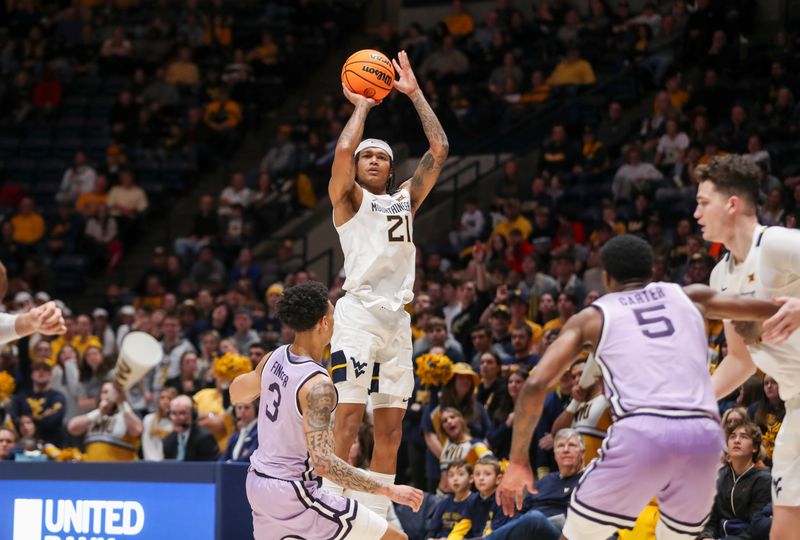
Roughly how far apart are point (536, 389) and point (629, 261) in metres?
0.75

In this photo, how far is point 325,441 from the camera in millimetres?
6477

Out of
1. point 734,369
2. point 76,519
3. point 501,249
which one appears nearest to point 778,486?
point 734,369

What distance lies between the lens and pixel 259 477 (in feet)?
22.1

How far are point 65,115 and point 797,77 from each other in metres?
12.9

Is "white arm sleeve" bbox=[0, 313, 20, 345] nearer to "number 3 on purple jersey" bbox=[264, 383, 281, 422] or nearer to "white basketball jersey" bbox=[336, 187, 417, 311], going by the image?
"number 3 on purple jersey" bbox=[264, 383, 281, 422]

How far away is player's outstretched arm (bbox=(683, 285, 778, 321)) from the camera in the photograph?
224 inches

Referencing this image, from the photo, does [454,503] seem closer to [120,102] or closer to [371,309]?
[371,309]

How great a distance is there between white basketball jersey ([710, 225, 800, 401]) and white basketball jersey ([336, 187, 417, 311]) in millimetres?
2244

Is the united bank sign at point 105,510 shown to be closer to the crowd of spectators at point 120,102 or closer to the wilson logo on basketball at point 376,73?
the wilson logo on basketball at point 376,73

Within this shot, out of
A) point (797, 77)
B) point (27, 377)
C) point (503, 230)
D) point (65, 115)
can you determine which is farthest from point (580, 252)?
point (65, 115)

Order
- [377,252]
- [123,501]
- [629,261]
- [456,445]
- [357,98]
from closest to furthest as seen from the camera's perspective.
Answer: [629,261], [377,252], [357,98], [123,501], [456,445]

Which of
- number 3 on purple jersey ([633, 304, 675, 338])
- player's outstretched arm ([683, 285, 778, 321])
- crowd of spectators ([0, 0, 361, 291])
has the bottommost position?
number 3 on purple jersey ([633, 304, 675, 338])

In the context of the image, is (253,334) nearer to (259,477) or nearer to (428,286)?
(428,286)

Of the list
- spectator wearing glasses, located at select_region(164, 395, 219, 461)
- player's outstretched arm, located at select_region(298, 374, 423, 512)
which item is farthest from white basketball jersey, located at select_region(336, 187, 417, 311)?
spectator wearing glasses, located at select_region(164, 395, 219, 461)
